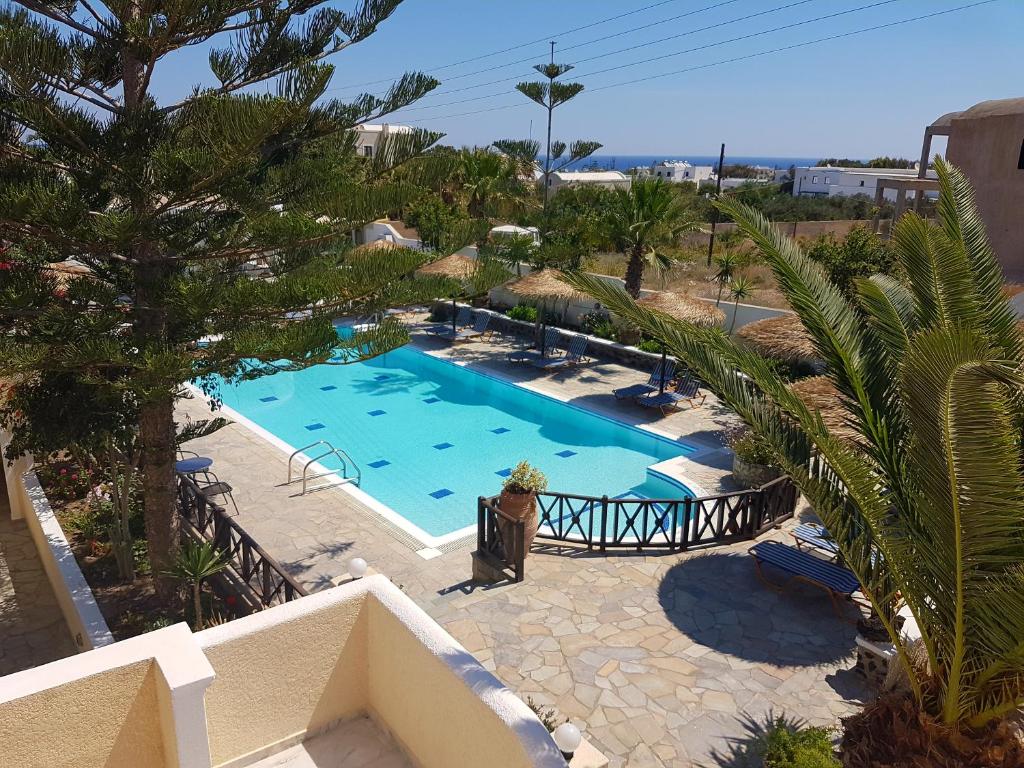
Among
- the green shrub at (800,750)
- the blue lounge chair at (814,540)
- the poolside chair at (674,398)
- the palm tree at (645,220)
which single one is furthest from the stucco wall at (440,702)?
the palm tree at (645,220)

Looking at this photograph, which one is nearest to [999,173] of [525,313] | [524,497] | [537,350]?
[537,350]

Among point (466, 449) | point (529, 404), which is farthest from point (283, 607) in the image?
point (529, 404)

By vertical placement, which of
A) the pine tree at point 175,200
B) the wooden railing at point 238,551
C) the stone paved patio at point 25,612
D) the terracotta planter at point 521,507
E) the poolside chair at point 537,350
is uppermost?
the pine tree at point 175,200

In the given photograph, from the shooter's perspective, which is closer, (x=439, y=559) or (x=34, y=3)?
(x=34, y=3)

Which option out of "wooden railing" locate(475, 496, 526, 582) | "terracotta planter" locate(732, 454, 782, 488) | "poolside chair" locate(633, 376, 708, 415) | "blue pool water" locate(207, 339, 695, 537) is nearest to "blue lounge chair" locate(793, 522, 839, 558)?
"terracotta planter" locate(732, 454, 782, 488)

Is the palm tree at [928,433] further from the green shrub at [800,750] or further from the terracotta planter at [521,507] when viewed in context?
the terracotta planter at [521,507]

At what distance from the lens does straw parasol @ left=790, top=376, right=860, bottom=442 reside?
7434 mm

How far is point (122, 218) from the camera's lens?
221 inches

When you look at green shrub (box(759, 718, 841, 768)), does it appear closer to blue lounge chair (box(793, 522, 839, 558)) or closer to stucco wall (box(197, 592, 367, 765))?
stucco wall (box(197, 592, 367, 765))

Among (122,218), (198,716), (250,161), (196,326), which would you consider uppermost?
(250,161)

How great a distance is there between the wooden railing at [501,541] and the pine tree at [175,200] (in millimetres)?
2111

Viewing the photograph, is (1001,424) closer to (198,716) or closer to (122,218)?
(198,716)

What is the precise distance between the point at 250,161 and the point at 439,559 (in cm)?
488

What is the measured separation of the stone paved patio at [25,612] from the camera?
7.39 m
